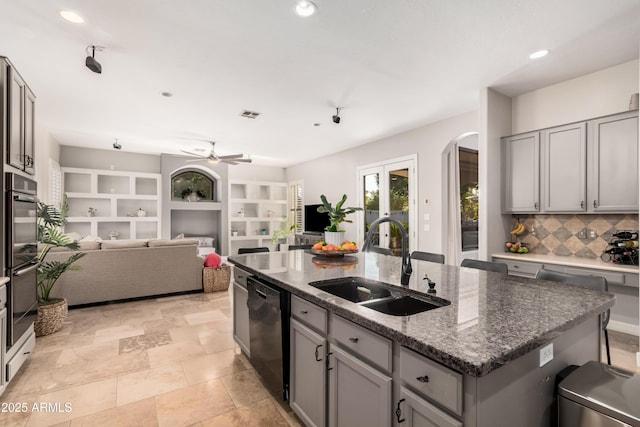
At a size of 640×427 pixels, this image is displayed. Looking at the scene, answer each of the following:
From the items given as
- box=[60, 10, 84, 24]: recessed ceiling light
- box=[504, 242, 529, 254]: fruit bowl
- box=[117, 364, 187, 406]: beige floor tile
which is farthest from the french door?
box=[60, 10, 84, 24]: recessed ceiling light

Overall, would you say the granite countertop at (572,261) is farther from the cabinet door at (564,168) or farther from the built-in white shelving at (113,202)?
the built-in white shelving at (113,202)

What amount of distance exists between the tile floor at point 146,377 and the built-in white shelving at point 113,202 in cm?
393

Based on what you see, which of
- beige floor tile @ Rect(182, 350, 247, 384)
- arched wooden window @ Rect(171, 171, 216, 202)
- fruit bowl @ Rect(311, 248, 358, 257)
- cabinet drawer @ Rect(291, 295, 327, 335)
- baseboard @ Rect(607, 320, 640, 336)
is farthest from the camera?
arched wooden window @ Rect(171, 171, 216, 202)

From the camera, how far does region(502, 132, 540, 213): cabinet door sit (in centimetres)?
370

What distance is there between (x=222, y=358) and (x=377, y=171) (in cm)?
443

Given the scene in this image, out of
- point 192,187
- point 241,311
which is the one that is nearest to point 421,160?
point 241,311

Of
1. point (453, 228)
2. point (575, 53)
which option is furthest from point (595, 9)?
point (453, 228)

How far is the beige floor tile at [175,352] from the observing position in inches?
111

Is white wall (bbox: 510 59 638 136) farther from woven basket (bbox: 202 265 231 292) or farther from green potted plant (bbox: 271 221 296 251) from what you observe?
green potted plant (bbox: 271 221 296 251)

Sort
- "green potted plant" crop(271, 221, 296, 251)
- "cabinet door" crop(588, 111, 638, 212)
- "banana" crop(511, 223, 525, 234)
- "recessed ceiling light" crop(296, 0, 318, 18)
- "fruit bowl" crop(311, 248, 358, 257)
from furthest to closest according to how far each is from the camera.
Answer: "green potted plant" crop(271, 221, 296, 251) → "banana" crop(511, 223, 525, 234) → "cabinet door" crop(588, 111, 638, 212) → "fruit bowl" crop(311, 248, 358, 257) → "recessed ceiling light" crop(296, 0, 318, 18)

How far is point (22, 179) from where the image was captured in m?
2.51

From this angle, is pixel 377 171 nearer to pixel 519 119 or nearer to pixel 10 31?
pixel 519 119

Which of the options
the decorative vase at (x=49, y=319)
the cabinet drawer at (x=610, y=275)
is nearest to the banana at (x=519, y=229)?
the cabinet drawer at (x=610, y=275)

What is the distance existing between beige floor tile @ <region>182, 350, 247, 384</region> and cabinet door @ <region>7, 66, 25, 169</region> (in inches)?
82.5
